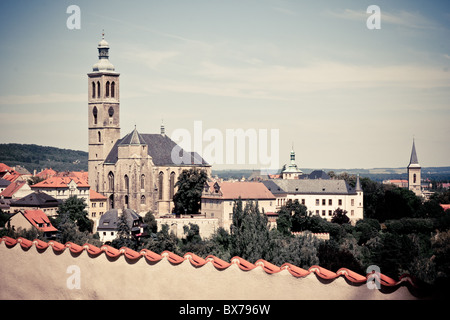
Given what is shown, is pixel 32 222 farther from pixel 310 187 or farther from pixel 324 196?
pixel 324 196

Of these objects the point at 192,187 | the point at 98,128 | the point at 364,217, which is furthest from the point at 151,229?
the point at 364,217

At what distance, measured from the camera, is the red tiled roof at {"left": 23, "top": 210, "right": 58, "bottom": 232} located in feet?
228

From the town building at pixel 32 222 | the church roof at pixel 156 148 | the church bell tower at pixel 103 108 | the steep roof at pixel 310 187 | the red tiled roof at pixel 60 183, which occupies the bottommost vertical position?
the town building at pixel 32 222

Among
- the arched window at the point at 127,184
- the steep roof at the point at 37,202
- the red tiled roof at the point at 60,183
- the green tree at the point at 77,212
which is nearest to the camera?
the green tree at the point at 77,212

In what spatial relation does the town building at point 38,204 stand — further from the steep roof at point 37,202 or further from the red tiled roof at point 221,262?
the red tiled roof at point 221,262

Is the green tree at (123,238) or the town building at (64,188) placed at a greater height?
the town building at (64,188)

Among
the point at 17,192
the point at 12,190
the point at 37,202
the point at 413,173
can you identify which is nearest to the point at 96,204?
the point at 37,202

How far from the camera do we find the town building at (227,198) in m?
78.5

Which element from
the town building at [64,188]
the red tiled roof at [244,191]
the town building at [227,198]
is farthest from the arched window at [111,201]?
the red tiled roof at [244,191]

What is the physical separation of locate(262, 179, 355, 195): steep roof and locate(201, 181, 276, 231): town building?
26.7ft

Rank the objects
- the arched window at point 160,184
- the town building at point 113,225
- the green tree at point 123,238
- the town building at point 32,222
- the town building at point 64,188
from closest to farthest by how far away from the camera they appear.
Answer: the green tree at point 123,238
the town building at point 32,222
the town building at point 113,225
the town building at point 64,188
the arched window at point 160,184
